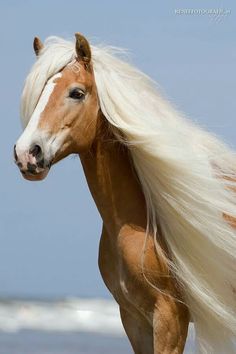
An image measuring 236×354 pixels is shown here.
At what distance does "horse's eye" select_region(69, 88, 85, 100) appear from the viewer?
17.3ft

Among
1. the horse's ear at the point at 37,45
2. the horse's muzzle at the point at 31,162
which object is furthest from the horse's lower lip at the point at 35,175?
the horse's ear at the point at 37,45

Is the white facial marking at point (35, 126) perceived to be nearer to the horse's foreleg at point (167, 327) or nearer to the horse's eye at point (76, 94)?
the horse's eye at point (76, 94)

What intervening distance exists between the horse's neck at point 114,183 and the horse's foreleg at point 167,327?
42 centimetres

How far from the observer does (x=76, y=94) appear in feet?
17.3

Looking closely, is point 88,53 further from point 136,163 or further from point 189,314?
point 189,314

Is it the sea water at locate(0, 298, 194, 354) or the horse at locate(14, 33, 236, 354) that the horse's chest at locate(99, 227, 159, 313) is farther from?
the sea water at locate(0, 298, 194, 354)

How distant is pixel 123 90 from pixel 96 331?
29.0ft

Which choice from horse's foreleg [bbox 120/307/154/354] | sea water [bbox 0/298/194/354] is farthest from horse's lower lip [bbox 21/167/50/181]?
sea water [bbox 0/298/194/354]

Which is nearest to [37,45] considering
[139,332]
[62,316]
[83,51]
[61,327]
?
[83,51]

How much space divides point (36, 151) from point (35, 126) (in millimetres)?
123

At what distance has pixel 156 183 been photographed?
5.46 meters

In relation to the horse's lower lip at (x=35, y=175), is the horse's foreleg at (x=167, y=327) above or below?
below

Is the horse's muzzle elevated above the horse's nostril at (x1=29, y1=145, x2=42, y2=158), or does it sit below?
below

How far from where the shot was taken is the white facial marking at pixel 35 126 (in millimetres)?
5094
